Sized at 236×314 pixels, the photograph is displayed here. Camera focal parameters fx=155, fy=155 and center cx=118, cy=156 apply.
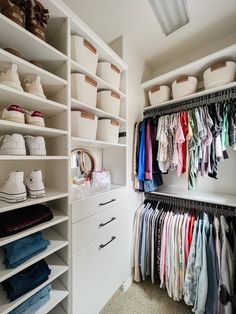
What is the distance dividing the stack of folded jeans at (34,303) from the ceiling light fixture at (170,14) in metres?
2.07

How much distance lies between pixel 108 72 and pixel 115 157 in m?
0.78

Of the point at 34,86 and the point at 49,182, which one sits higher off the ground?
the point at 34,86

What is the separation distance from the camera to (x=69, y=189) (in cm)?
98

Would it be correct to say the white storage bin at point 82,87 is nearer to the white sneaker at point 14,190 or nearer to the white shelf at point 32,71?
the white shelf at point 32,71

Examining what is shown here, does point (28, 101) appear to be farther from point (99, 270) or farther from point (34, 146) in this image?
point (99, 270)

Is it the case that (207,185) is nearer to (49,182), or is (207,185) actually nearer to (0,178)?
(49,182)

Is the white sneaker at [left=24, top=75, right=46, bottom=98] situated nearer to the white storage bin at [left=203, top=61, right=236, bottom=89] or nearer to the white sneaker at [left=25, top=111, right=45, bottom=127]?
the white sneaker at [left=25, top=111, right=45, bottom=127]

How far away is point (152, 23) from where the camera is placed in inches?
53.6

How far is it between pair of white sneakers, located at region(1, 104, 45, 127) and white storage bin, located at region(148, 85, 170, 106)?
4.00 feet

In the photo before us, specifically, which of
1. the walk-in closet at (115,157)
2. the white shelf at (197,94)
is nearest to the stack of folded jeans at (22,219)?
the walk-in closet at (115,157)

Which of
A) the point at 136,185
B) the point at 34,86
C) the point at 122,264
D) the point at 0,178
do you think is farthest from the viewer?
the point at 136,185

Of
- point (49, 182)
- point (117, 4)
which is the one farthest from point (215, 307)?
point (117, 4)

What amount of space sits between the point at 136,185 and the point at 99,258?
2.36 ft

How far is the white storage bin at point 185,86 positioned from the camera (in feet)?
4.73
